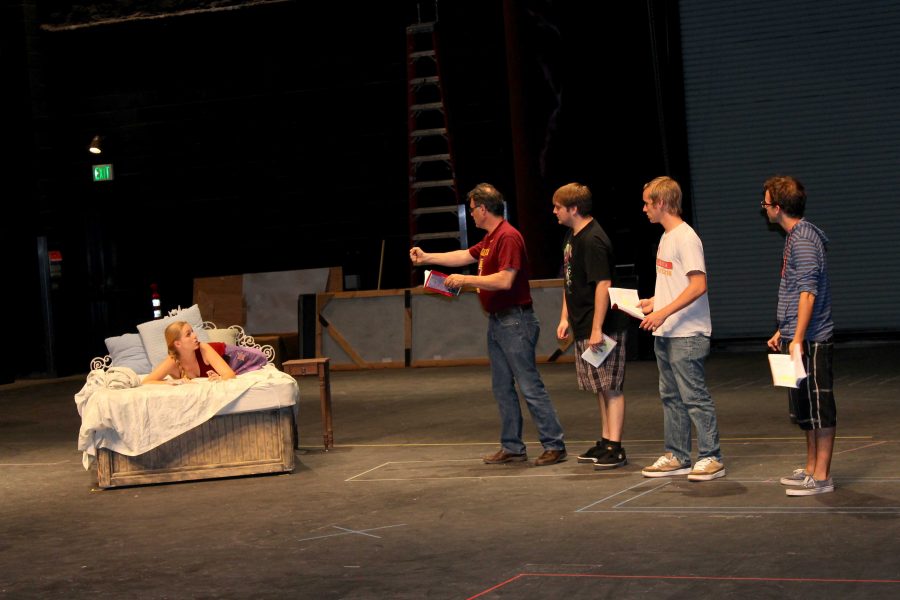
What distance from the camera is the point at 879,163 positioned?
46.3ft

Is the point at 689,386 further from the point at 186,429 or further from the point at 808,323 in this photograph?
the point at 186,429

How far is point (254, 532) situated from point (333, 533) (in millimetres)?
442

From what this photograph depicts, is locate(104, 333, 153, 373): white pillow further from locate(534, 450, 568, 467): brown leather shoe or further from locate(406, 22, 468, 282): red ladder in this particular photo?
locate(406, 22, 468, 282): red ladder

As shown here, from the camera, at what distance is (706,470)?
6559 mm

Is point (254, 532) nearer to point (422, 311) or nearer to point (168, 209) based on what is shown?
point (422, 311)

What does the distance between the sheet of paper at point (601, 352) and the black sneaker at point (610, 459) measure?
0.56 metres

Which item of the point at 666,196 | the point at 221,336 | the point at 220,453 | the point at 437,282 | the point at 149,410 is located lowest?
the point at 220,453

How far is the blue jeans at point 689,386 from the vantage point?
6.54 metres

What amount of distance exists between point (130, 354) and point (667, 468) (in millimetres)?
4170

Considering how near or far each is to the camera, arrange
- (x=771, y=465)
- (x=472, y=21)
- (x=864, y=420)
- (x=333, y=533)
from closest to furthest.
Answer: (x=333, y=533)
(x=771, y=465)
(x=864, y=420)
(x=472, y=21)

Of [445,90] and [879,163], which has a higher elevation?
[445,90]

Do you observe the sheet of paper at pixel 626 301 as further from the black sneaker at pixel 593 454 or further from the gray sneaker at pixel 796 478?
the gray sneaker at pixel 796 478

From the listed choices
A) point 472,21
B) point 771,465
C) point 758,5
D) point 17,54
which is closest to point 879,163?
point 758,5

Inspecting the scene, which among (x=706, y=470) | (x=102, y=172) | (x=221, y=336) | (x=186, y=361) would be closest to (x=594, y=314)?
(x=706, y=470)
